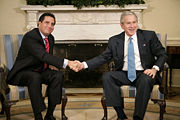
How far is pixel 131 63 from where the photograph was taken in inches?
108

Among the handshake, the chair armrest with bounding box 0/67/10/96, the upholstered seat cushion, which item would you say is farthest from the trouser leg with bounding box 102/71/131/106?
the chair armrest with bounding box 0/67/10/96

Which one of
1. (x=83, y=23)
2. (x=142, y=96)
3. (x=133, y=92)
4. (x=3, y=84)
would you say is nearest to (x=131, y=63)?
(x=133, y=92)

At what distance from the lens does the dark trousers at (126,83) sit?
2.45m

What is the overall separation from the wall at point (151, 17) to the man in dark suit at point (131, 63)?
1.92 metres

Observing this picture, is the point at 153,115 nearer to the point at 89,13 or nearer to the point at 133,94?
the point at 133,94

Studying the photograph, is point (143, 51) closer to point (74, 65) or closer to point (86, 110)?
point (74, 65)

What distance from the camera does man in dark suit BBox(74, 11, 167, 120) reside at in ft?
8.38

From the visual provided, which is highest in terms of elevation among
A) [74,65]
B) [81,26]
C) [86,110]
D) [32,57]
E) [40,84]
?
[81,26]

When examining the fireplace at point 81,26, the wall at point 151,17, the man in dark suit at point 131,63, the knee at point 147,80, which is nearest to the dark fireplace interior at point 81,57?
the fireplace at point 81,26

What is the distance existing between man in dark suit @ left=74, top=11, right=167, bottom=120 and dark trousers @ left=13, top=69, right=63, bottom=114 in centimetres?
28

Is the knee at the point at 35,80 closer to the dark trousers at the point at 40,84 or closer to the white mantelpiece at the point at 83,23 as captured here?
the dark trousers at the point at 40,84

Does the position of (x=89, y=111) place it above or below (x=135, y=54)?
below

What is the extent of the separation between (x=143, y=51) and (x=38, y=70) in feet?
3.94

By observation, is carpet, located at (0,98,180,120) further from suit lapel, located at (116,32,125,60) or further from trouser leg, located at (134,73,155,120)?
suit lapel, located at (116,32,125,60)
